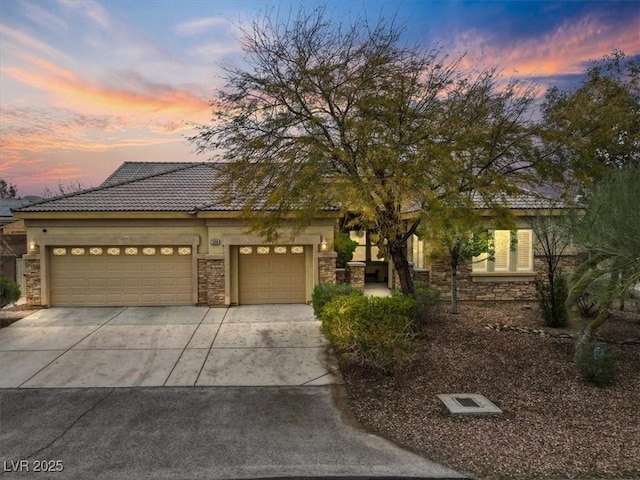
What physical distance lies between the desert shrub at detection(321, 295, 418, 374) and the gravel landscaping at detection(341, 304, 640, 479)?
1.15 feet

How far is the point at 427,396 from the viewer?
6.15 m

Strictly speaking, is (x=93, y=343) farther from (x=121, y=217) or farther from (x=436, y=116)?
(x=436, y=116)

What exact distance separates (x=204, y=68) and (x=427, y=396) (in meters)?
11.3

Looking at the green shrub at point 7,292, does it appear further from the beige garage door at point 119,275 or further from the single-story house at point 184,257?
the beige garage door at point 119,275

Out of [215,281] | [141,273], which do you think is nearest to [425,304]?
[215,281]

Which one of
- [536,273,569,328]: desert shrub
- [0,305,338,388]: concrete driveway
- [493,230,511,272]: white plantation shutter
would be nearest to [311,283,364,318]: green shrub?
[0,305,338,388]: concrete driveway

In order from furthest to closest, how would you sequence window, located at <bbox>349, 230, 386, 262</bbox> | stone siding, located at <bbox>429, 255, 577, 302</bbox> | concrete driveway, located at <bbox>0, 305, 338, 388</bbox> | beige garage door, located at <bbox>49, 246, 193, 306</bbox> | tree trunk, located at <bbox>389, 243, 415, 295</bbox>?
window, located at <bbox>349, 230, 386, 262</bbox> → stone siding, located at <bbox>429, 255, 577, 302</bbox> → beige garage door, located at <bbox>49, 246, 193, 306</bbox> → tree trunk, located at <bbox>389, 243, 415, 295</bbox> → concrete driveway, located at <bbox>0, 305, 338, 388</bbox>

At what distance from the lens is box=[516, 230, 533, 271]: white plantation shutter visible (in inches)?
547

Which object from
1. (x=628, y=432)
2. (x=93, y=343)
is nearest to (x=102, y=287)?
(x=93, y=343)

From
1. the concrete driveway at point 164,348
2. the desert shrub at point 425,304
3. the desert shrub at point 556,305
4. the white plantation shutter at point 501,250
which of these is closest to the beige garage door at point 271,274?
the concrete driveway at point 164,348

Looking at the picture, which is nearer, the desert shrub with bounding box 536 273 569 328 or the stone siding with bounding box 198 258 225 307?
the desert shrub with bounding box 536 273 569 328

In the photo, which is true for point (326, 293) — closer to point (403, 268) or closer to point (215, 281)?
point (403, 268)

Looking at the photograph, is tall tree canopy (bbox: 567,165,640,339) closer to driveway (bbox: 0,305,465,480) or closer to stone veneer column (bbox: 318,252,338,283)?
driveway (bbox: 0,305,465,480)

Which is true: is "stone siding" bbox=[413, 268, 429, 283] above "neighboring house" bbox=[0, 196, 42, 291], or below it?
below
